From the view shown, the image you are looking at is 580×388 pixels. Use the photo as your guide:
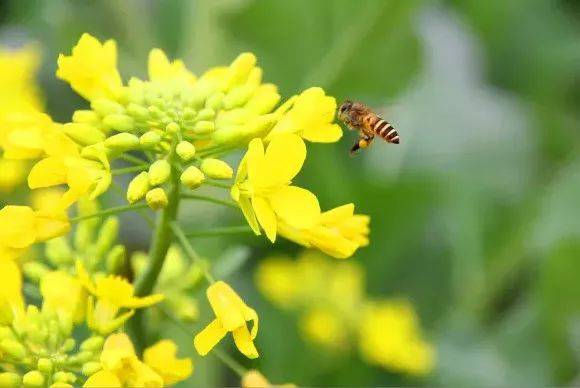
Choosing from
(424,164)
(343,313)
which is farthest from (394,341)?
(424,164)

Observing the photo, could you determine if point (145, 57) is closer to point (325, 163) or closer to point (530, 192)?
point (325, 163)

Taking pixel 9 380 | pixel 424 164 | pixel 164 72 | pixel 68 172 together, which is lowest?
pixel 9 380

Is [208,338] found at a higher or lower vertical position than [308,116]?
lower

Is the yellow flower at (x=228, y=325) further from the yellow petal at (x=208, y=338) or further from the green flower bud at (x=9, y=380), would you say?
the green flower bud at (x=9, y=380)

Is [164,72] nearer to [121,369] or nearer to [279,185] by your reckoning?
[279,185]

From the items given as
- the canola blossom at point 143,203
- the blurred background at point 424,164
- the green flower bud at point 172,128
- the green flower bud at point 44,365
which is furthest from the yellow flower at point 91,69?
the blurred background at point 424,164

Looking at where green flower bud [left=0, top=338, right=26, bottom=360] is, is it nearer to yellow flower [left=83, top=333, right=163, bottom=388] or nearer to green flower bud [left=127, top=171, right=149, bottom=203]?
yellow flower [left=83, top=333, right=163, bottom=388]

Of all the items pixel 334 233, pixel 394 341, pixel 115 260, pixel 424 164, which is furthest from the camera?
pixel 424 164
